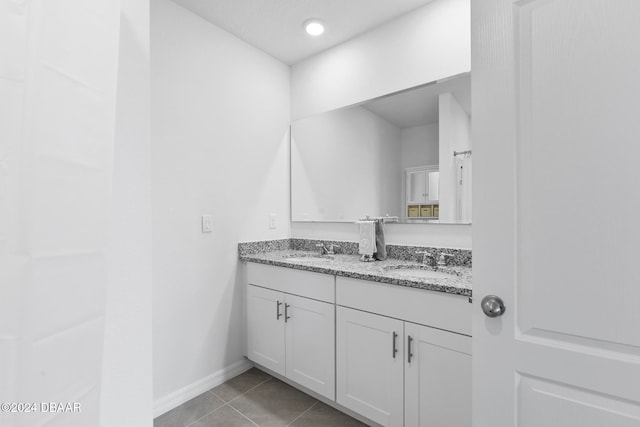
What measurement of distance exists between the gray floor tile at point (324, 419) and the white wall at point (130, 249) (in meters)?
1.18

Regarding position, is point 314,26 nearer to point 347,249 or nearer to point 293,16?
point 293,16

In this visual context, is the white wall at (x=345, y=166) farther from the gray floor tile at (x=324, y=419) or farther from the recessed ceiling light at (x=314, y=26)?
the gray floor tile at (x=324, y=419)

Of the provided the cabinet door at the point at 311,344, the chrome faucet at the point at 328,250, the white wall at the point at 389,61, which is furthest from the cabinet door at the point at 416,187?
the cabinet door at the point at 311,344

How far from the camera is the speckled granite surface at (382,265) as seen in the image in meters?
1.44

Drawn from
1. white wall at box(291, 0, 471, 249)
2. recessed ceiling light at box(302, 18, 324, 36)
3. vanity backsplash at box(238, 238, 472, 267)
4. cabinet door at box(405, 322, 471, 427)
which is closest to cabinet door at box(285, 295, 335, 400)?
cabinet door at box(405, 322, 471, 427)

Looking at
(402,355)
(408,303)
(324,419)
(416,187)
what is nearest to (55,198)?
(408,303)

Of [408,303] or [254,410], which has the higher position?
[408,303]

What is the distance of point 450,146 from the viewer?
1.92m

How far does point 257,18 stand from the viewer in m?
2.08

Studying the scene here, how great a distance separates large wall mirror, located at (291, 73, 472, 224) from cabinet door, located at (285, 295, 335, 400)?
813 mm

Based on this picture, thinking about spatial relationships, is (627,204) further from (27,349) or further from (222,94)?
(222,94)

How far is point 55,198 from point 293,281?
1.62m

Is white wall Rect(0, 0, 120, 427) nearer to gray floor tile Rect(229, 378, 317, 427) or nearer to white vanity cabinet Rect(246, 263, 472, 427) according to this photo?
white vanity cabinet Rect(246, 263, 472, 427)

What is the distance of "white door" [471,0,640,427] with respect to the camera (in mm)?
759
